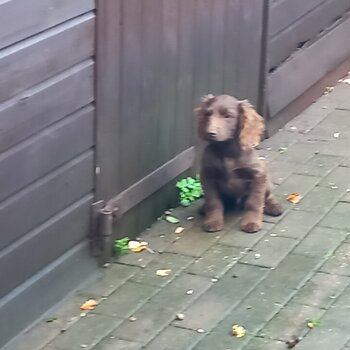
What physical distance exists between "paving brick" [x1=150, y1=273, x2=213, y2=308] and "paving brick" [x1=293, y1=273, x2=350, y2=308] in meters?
0.46

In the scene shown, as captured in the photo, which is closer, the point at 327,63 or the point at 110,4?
the point at 110,4

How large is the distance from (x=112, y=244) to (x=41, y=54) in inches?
50.6

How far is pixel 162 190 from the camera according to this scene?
601 centimetres

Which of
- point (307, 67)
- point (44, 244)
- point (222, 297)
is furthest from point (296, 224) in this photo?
point (307, 67)

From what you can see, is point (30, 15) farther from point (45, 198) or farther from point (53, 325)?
point (53, 325)

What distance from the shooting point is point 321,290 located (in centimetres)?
516

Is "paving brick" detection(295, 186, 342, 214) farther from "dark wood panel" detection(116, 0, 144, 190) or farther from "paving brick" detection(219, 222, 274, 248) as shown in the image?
"dark wood panel" detection(116, 0, 144, 190)

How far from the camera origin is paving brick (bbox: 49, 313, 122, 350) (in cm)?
470

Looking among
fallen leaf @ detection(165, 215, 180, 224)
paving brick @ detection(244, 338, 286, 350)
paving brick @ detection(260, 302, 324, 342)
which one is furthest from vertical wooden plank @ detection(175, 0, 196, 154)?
paving brick @ detection(244, 338, 286, 350)

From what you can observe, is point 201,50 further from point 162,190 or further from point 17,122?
point 17,122

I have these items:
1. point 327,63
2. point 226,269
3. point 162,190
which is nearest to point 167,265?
point 226,269

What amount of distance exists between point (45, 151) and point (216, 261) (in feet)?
3.85

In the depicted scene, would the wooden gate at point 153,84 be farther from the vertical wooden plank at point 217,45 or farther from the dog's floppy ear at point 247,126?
the dog's floppy ear at point 247,126

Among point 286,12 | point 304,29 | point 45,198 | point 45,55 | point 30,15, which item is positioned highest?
point 30,15
